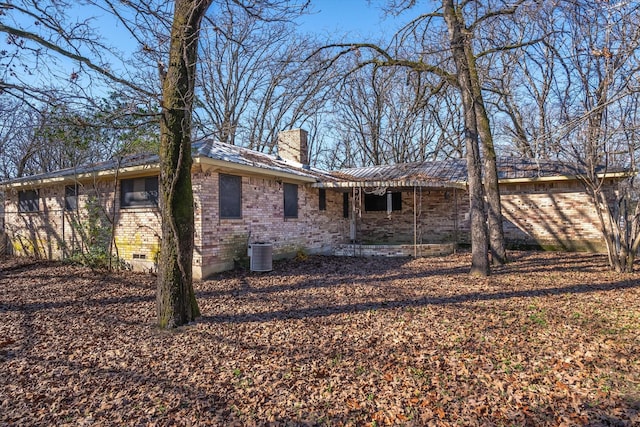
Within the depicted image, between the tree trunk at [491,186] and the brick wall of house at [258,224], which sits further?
the tree trunk at [491,186]

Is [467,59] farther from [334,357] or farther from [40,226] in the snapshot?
[40,226]

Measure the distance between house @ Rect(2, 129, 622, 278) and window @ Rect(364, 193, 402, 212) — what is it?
4cm

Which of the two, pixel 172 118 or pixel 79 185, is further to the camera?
pixel 79 185

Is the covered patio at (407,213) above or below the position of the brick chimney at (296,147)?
below

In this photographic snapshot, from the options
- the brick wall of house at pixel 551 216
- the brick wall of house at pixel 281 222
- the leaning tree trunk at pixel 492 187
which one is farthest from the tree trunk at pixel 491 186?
the brick wall of house at pixel 551 216

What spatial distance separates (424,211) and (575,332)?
9.87m

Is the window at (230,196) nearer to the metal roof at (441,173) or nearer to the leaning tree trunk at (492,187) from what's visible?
the metal roof at (441,173)

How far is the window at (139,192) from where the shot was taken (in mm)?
8523

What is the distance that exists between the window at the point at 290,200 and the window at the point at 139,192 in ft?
11.3

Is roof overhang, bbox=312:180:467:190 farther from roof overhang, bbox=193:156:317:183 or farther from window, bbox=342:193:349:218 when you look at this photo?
window, bbox=342:193:349:218

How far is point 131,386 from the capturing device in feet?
10.9

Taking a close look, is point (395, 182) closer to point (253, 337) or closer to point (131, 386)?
point (253, 337)

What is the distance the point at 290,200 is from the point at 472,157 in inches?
202

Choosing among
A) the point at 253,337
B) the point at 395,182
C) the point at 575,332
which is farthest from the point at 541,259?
the point at 253,337
